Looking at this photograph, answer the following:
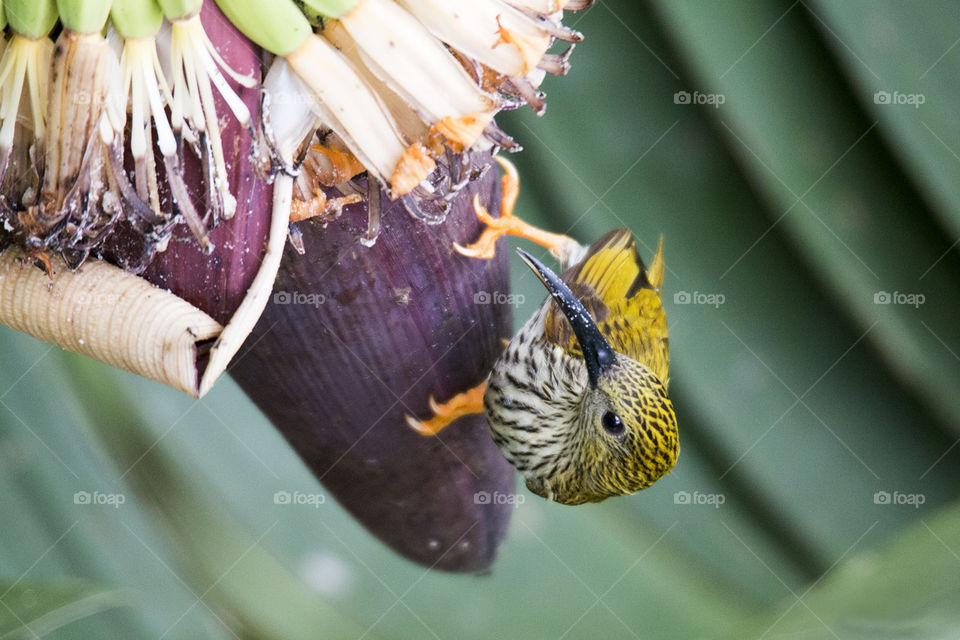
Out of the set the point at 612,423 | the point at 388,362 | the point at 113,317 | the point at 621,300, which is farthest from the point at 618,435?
the point at 113,317

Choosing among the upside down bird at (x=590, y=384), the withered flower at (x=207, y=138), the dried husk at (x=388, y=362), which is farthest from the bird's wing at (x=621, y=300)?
the withered flower at (x=207, y=138)

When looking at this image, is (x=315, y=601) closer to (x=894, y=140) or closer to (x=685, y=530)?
(x=685, y=530)

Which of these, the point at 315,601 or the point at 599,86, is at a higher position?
the point at 599,86

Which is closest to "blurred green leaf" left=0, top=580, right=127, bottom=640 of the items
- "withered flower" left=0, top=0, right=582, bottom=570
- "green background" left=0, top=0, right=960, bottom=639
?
"green background" left=0, top=0, right=960, bottom=639

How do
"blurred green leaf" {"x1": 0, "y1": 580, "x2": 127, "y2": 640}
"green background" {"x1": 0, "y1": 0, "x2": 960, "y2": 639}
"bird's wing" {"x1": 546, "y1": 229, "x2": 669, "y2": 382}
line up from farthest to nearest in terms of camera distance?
"bird's wing" {"x1": 546, "y1": 229, "x2": 669, "y2": 382} → "green background" {"x1": 0, "y1": 0, "x2": 960, "y2": 639} → "blurred green leaf" {"x1": 0, "y1": 580, "x2": 127, "y2": 640}

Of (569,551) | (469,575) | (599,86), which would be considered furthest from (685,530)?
(599,86)

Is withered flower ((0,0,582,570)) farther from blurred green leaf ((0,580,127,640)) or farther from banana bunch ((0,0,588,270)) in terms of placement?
blurred green leaf ((0,580,127,640))

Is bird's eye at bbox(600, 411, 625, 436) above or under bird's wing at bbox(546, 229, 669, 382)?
under
